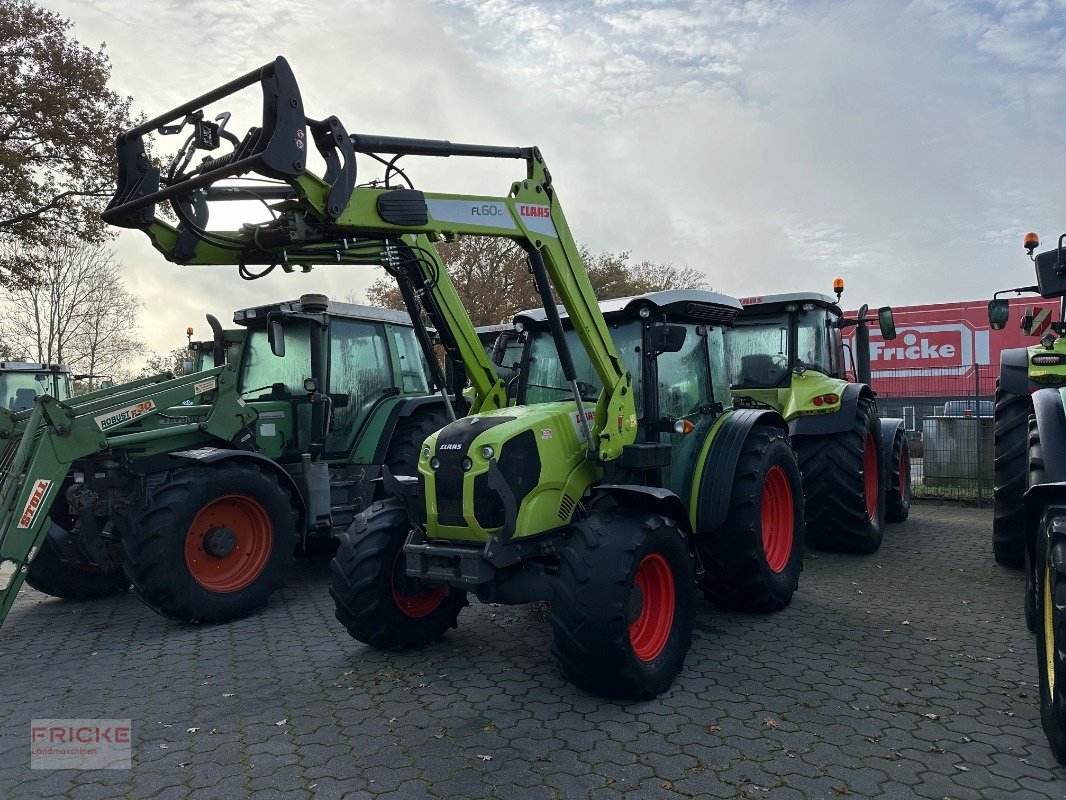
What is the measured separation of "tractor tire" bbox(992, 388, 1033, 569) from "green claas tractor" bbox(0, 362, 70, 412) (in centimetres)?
1180

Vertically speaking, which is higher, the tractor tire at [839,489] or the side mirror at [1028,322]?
the side mirror at [1028,322]

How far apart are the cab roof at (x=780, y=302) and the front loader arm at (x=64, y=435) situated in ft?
16.5

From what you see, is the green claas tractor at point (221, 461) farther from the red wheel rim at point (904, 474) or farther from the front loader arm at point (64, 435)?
the red wheel rim at point (904, 474)

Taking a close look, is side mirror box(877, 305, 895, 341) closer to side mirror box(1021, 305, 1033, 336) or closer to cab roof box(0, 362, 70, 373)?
side mirror box(1021, 305, 1033, 336)

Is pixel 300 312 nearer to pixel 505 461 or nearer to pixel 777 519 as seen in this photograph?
pixel 505 461

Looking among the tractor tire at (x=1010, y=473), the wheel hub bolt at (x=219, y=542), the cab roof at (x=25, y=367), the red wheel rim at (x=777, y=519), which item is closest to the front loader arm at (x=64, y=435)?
the wheel hub bolt at (x=219, y=542)

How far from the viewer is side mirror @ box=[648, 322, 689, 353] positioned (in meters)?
4.82

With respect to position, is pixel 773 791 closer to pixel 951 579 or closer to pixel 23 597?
pixel 951 579

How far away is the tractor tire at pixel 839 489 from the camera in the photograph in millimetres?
7352

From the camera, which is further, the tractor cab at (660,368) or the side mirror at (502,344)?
the side mirror at (502,344)

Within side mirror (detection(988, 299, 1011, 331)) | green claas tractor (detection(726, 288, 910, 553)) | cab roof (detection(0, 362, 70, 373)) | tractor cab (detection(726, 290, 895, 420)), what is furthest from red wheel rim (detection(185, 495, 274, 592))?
cab roof (detection(0, 362, 70, 373))

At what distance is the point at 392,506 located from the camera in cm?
507

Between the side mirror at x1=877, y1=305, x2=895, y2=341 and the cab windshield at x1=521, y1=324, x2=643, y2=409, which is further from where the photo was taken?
the side mirror at x1=877, y1=305, x2=895, y2=341

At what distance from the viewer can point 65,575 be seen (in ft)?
22.1
